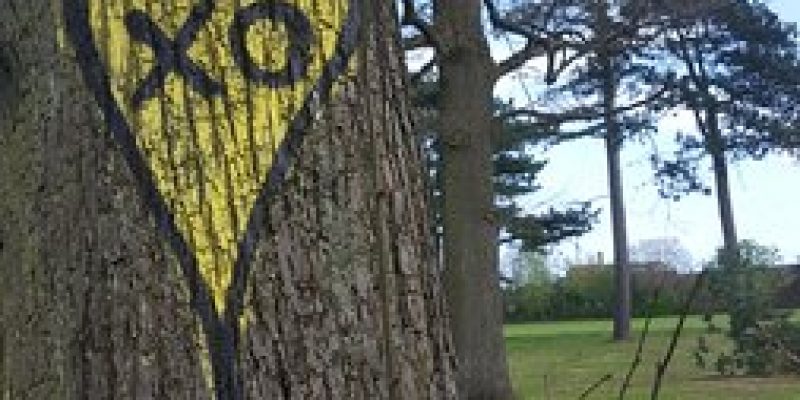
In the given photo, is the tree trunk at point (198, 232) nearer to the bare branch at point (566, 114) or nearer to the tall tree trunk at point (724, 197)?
the bare branch at point (566, 114)

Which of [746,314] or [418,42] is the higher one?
[418,42]

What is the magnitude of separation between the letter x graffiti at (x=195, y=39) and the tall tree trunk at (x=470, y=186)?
9.99m

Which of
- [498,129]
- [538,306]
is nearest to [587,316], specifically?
[538,306]

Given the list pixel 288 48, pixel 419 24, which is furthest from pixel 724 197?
pixel 288 48

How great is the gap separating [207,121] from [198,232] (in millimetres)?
140

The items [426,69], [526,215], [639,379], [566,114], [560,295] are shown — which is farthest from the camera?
[560,295]

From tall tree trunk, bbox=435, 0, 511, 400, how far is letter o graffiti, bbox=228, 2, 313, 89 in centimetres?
998

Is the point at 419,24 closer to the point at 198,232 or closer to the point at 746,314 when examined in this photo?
the point at 746,314

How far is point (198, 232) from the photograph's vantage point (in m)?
1.90

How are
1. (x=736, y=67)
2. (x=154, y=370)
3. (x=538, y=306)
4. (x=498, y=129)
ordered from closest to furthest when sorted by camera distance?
(x=154, y=370) < (x=498, y=129) < (x=736, y=67) < (x=538, y=306)

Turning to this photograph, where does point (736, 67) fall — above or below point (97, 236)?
above

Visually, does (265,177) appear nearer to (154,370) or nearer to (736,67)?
(154,370)

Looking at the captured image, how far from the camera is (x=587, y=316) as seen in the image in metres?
44.7

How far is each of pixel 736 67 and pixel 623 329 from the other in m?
7.00
